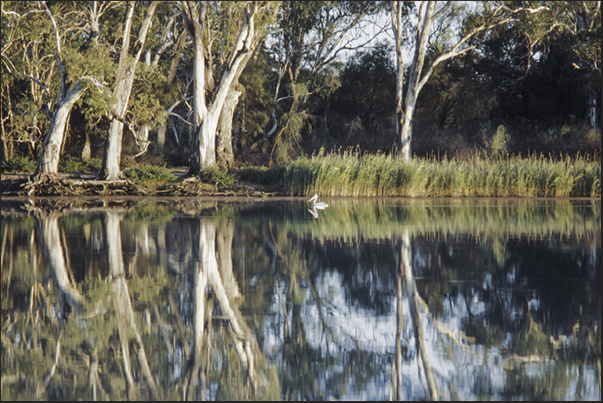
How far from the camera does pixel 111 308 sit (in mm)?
5961

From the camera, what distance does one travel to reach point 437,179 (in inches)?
856

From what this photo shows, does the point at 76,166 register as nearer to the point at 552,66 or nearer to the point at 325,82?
the point at 325,82

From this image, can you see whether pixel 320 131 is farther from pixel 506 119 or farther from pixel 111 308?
pixel 111 308

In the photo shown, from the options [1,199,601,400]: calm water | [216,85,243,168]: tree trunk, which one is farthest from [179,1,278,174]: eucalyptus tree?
[1,199,601,400]: calm water

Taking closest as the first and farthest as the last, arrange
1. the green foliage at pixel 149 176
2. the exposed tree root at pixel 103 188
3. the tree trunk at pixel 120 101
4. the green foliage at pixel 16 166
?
the exposed tree root at pixel 103 188 < the tree trunk at pixel 120 101 < the green foliage at pixel 149 176 < the green foliage at pixel 16 166

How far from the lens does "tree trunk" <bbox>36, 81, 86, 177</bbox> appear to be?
2142 cm

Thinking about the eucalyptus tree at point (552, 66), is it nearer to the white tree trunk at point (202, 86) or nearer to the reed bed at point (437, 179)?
the reed bed at point (437, 179)

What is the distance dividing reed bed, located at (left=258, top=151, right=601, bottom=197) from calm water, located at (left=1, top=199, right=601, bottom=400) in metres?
10.1

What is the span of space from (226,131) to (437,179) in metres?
9.47

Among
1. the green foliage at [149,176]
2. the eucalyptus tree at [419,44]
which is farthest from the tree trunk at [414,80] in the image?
the green foliage at [149,176]

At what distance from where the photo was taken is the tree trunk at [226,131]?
26.7m

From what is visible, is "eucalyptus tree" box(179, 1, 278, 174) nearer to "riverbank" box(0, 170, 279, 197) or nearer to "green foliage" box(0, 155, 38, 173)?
"riverbank" box(0, 170, 279, 197)

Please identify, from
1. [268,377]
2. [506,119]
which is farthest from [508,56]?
[268,377]

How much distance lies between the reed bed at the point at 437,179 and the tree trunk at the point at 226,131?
5115 millimetres
